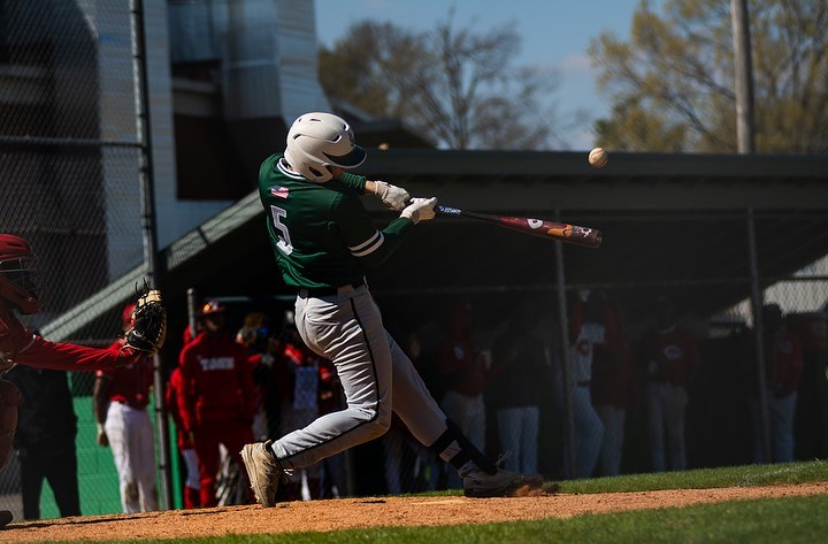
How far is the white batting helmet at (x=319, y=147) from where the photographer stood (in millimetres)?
6914

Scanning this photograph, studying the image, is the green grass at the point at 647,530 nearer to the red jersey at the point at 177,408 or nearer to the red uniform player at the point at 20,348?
the red uniform player at the point at 20,348

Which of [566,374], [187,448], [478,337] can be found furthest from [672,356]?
[187,448]

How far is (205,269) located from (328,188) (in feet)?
16.1

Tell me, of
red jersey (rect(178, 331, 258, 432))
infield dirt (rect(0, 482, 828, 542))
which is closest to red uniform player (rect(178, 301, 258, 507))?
red jersey (rect(178, 331, 258, 432))

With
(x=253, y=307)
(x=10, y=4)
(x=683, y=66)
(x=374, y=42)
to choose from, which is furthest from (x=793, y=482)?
(x=374, y=42)

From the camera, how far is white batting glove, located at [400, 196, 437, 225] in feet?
23.3

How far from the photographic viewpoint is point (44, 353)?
7.16 metres

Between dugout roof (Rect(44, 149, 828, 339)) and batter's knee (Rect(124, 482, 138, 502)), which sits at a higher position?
dugout roof (Rect(44, 149, 828, 339))

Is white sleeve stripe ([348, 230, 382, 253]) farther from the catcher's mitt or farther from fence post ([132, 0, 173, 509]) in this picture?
fence post ([132, 0, 173, 509])

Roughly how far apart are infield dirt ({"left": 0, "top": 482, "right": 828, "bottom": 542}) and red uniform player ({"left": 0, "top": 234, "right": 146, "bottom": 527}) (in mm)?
611

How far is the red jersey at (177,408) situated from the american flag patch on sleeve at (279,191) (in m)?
4.49

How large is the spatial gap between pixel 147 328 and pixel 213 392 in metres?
4.04

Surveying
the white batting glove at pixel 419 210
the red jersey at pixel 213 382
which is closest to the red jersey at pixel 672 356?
the red jersey at pixel 213 382

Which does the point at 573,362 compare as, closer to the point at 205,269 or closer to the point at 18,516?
the point at 205,269
